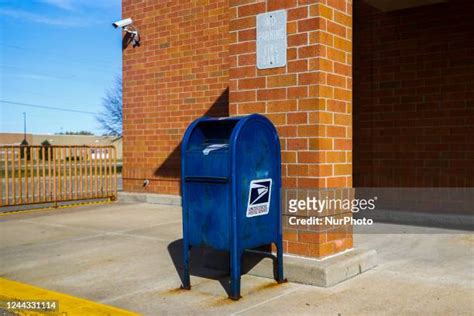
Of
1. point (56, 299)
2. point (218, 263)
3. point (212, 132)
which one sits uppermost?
point (212, 132)

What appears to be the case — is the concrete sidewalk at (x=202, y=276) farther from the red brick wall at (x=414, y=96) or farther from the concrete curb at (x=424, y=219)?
the red brick wall at (x=414, y=96)

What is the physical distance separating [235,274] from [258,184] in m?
0.88

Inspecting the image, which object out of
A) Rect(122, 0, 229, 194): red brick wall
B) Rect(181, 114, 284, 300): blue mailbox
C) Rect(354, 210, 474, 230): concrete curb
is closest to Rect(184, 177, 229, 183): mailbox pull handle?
Rect(181, 114, 284, 300): blue mailbox

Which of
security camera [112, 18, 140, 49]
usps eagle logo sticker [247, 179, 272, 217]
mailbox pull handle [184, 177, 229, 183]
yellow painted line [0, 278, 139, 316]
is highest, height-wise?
security camera [112, 18, 140, 49]

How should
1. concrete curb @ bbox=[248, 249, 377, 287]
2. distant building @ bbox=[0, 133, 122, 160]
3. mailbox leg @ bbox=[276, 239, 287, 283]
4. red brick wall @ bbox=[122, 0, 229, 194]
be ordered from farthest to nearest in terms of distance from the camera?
1. distant building @ bbox=[0, 133, 122, 160]
2. red brick wall @ bbox=[122, 0, 229, 194]
3. mailbox leg @ bbox=[276, 239, 287, 283]
4. concrete curb @ bbox=[248, 249, 377, 287]

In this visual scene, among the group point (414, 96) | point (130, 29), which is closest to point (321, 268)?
point (414, 96)

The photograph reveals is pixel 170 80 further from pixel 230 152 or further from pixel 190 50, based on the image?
pixel 230 152

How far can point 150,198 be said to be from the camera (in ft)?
40.9

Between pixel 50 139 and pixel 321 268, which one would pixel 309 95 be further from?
pixel 50 139

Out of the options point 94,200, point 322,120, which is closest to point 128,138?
point 94,200

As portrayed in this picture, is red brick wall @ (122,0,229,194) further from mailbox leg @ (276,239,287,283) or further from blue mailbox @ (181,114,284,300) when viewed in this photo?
mailbox leg @ (276,239,287,283)

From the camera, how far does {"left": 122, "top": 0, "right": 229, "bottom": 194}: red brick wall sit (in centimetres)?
1142

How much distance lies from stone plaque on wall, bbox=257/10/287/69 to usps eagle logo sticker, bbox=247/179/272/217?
4.59ft

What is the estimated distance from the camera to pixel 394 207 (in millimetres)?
9484
